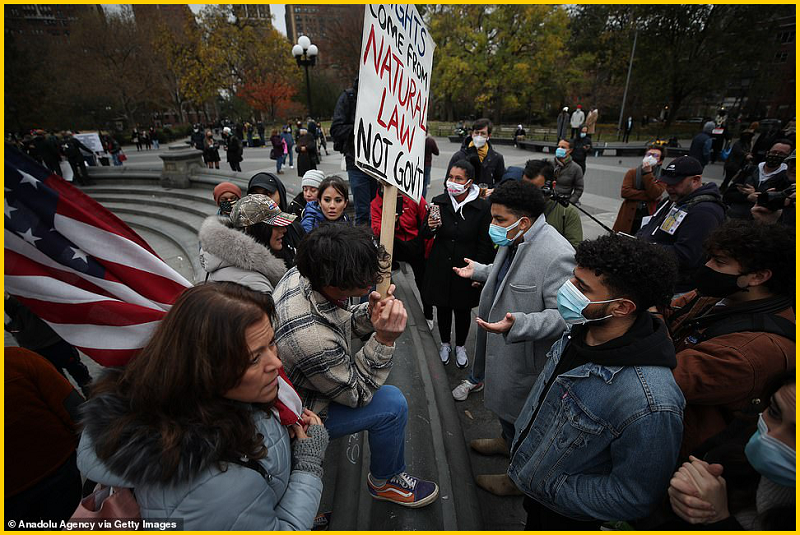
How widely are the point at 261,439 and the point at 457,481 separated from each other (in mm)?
1778

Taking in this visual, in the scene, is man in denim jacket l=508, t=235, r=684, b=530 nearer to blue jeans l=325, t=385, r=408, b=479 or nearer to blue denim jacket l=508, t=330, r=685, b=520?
blue denim jacket l=508, t=330, r=685, b=520

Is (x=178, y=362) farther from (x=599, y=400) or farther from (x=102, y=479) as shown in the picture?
(x=599, y=400)

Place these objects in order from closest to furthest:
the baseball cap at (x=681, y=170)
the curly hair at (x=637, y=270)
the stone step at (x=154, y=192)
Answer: the curly hair at (x=637, y=270) < the baseball cap at (x=681, y=170) < the stone step at (x=154, y=192)

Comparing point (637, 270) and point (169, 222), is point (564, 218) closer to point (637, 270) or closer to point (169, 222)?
point (637, 270)

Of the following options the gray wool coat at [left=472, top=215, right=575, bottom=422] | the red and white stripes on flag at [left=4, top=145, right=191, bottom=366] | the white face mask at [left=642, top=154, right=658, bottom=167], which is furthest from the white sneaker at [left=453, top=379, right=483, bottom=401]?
the white face mask at [left=642, top=154, right=658, bottom=167]

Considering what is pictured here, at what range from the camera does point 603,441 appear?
1.58 metres

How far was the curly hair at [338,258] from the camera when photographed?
170 cm

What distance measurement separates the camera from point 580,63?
1222 inches

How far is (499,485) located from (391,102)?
8.72 ft

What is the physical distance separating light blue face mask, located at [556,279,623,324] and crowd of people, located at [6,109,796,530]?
1cm

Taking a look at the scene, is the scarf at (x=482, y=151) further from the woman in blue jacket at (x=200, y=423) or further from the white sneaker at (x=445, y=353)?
the woman in blue jacket at (x=200, y=423)

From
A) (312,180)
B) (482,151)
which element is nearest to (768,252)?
(312,180)

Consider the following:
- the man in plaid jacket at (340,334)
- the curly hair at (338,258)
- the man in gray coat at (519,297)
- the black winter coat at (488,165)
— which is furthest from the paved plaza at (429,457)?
the black winter coat at (488,165)

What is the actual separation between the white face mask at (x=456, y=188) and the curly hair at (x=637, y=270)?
6.04 ft
